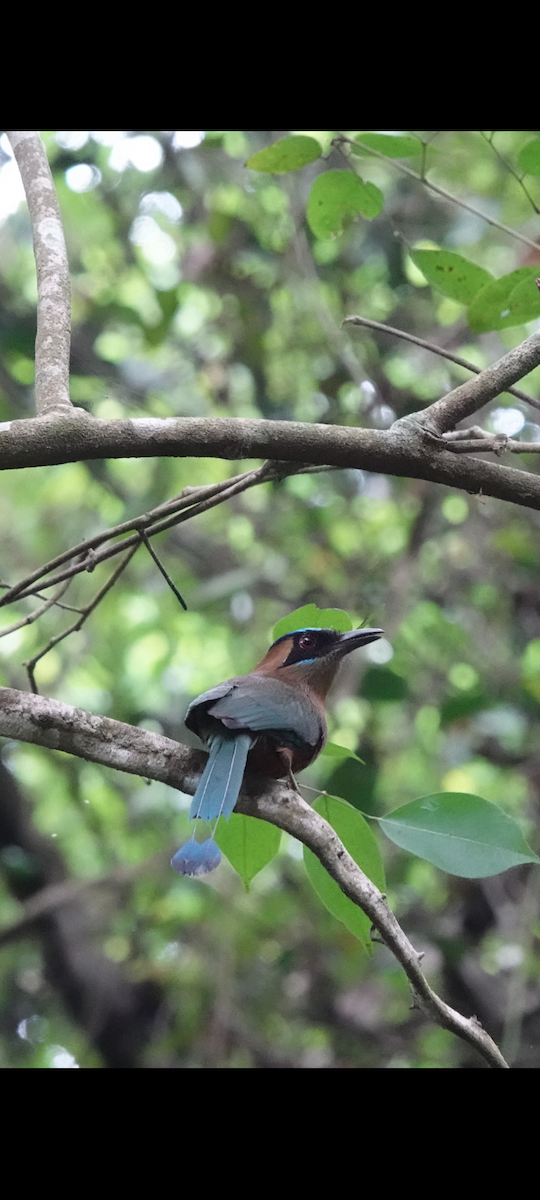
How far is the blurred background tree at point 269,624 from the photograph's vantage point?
13.8ft

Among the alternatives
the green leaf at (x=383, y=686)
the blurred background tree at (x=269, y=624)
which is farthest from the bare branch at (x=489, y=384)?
the blurred background tree at (x=269, y=624)

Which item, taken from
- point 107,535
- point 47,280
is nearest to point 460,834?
point 107,535

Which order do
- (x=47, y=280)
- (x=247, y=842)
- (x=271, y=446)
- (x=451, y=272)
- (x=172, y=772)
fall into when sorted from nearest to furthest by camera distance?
1. (x=271, y=446)
2. (x=172, y=772)
3. (x=247, y=842)
4. (x=47, y=280)
5. (x=451, y=272)

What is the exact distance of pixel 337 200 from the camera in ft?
6.95

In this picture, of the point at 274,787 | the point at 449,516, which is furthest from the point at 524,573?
the point at 274,787

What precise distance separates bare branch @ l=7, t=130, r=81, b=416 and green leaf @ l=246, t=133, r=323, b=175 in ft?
1.35

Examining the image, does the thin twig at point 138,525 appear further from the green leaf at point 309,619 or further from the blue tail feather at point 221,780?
the blue tail feather at point 221,780

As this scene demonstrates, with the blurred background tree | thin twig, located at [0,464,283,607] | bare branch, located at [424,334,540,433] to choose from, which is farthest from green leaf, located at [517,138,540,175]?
the blurred background tree

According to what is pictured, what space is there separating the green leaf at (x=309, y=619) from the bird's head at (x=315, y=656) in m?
0.25

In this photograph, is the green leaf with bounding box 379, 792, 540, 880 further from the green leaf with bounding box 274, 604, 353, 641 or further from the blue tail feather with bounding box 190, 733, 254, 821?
the green leaf with bounding box 274, 604, 353, 641

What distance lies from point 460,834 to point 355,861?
18 cm

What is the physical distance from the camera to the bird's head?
2238 mm

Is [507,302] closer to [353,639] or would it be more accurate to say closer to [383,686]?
[353,639]

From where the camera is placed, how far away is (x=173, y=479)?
14.7 feet
